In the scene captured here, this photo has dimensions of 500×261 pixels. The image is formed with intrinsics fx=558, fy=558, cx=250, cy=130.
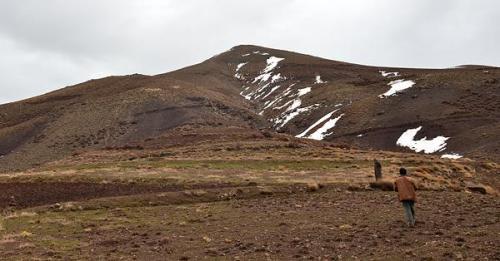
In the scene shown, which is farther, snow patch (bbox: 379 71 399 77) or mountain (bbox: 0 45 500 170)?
snow patch (bbox: 379 71 399 77)

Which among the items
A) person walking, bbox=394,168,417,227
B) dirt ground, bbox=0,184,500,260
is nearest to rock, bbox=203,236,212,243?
dirt ground, bbox=0,184,500,260

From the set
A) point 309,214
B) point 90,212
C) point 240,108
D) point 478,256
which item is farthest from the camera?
point 240,108

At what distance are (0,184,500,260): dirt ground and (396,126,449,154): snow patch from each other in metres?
29.1

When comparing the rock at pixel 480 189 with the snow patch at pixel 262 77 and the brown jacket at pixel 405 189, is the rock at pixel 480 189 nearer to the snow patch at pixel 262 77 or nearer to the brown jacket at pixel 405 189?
the brown jacket at pixel 405 189

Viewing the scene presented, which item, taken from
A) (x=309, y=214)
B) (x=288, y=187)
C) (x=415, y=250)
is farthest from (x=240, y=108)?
(x=415, y=250)

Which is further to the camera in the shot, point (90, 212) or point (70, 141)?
point (70, 141)

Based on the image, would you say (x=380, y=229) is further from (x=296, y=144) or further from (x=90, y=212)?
(x=296, y=144)

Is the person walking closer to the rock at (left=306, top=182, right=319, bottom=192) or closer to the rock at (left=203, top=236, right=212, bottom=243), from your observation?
the rock at (left=203, top=236, right=212, bottom=243)

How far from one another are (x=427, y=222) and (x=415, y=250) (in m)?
5.11

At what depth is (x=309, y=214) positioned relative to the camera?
26375 mm

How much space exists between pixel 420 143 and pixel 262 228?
42539 millimetres

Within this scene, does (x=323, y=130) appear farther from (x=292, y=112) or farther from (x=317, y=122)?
(x=292, y=112)

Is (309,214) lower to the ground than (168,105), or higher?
lower

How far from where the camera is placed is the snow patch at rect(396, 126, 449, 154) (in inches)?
2322
